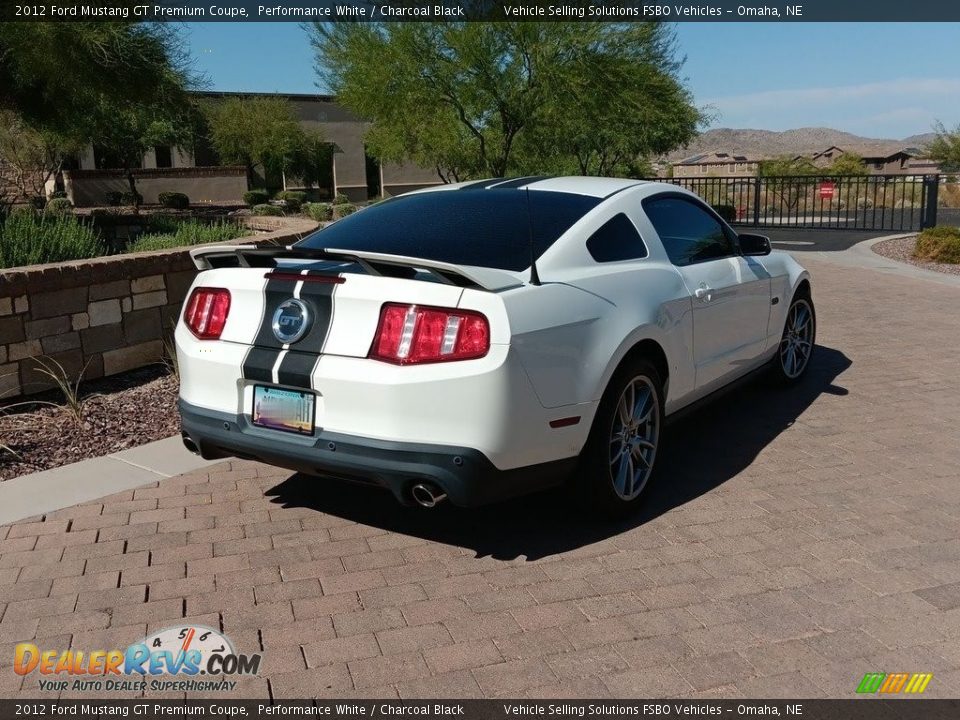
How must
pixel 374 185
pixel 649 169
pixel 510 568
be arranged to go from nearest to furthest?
1. pixel 510 568
2. pixel 649 169
3. pixel 374 185

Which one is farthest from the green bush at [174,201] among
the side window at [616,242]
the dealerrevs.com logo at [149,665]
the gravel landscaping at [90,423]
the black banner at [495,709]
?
the black banner at [495,709]

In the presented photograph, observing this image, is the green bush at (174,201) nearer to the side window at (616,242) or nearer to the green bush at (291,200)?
the green bush at (291,200)

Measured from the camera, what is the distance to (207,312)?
4379 mm

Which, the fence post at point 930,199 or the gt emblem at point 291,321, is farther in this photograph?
the fence post at point 930,199

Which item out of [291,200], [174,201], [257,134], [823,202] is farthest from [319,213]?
[257,134]

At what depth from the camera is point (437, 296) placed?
3721 millimetres

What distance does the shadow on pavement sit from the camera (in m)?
4.38

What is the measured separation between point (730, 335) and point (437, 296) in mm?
2587

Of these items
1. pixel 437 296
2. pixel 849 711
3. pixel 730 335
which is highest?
pixel 437 296

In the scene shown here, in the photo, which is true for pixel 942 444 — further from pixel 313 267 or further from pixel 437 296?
pixel 313 267

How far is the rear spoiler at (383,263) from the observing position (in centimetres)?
371

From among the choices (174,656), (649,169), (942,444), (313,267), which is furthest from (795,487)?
(649,169)

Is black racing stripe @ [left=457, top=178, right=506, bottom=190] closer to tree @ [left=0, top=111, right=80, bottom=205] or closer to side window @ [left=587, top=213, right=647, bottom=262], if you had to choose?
side window @ [left=587, top=213, right=647, bottom=262]

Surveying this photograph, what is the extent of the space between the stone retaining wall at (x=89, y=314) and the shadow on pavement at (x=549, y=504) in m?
2.58
